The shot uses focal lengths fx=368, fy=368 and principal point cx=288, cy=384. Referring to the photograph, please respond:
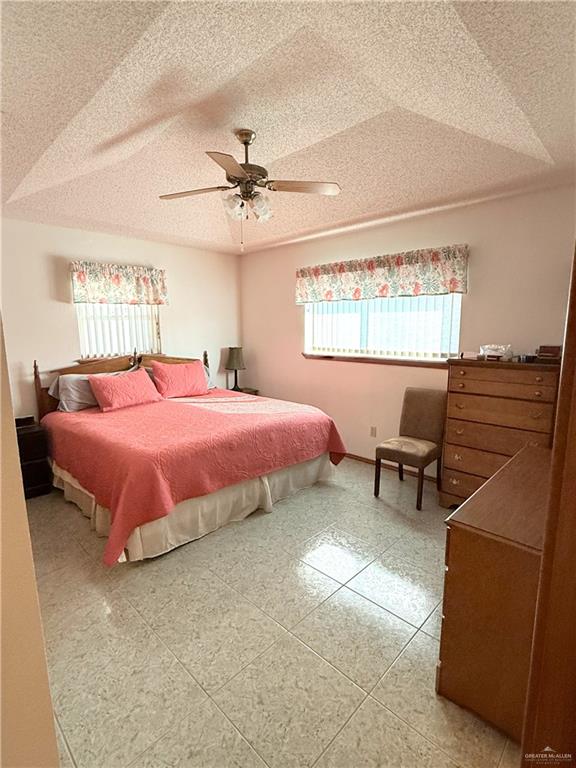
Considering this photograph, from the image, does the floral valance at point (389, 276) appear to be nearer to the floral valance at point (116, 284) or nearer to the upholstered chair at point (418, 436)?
the upholstered chair at point (418, 436)

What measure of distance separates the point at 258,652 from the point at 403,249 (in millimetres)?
3335

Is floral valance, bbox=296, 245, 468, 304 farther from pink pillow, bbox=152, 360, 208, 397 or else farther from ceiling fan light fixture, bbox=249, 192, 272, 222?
ceiling fan light fixture, bbox=249, 192, 272, 222

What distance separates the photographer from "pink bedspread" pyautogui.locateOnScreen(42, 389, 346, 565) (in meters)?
2.17

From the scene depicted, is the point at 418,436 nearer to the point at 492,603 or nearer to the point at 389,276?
the point at 389,276

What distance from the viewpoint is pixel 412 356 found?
3561 millimetres

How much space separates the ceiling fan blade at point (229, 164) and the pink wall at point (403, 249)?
4.87 ft

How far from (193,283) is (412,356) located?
2802mm

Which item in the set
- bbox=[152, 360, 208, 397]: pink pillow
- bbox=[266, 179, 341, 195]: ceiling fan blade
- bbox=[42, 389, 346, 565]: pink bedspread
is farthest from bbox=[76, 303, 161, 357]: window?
bbox=[266, 179, 341, 195]: ceiling fan blade

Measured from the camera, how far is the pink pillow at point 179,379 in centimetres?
388

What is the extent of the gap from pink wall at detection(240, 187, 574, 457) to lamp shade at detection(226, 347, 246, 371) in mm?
245

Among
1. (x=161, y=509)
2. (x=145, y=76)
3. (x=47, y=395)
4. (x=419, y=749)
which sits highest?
(x=145, y=76)

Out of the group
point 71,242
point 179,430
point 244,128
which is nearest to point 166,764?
point 179,430

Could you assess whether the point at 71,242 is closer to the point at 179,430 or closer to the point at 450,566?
the point at 179,430

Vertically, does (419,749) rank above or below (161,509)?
below
